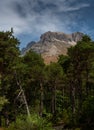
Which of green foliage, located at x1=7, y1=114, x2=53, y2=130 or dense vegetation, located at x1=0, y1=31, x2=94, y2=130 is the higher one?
dense vegetation, located at x1=0, y1=31, x2=94, y2=130

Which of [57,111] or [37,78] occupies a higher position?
[37,78]

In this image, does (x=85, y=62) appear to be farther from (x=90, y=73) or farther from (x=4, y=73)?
(x=4, y=73)

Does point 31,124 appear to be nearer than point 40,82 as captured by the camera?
Yes

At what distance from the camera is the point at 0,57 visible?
5112 centimetres

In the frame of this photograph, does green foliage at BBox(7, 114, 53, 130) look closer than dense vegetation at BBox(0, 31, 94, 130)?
Yes

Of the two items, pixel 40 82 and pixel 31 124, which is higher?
pixel 40 82

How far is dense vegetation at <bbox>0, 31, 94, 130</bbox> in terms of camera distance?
4547 cm

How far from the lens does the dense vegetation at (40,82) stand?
45469 mm

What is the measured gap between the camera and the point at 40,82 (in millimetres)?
64688

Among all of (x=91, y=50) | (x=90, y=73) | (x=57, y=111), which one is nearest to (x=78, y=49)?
(x=91, y=50)

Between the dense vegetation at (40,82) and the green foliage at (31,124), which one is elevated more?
the dense vegetation at (40,82)

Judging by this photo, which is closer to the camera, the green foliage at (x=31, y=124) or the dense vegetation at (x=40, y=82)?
the green foliage at (x=31, y=124)

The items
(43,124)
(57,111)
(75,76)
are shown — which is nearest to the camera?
(43,124)

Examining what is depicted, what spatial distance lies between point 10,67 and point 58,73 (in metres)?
12.6
